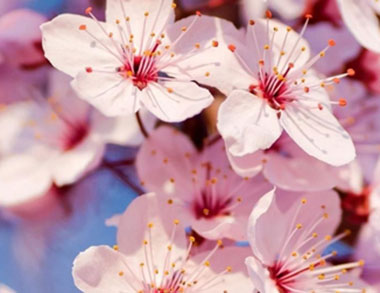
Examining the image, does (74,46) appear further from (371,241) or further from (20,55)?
(371,241)

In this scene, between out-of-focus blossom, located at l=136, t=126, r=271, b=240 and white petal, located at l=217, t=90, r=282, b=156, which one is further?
out-of-focus blossom, located at l=136, t=126, r=271, b=240

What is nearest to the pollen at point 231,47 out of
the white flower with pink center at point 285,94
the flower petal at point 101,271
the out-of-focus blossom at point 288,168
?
the white flower with pink center at point 285,94

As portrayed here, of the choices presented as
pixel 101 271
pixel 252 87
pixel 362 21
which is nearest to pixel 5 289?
pixel 101 271

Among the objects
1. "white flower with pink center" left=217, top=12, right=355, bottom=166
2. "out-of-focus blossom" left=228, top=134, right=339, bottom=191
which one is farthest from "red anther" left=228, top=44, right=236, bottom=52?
"out-of-focus blossom" left=228, top=134, right=339, bottom=191

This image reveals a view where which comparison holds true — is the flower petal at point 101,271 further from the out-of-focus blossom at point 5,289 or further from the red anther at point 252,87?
the red anther at point 252,87

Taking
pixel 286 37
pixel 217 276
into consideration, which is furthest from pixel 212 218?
pixel 286 37

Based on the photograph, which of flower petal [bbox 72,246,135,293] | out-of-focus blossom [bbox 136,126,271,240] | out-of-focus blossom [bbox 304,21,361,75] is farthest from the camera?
out-of-focus blossom [bbox 304,21,361,75]

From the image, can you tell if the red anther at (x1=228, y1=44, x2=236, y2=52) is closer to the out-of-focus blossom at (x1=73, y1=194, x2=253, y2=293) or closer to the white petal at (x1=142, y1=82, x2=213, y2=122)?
the white petal at (x1=142, y1=82, x2=213, y2=122)
